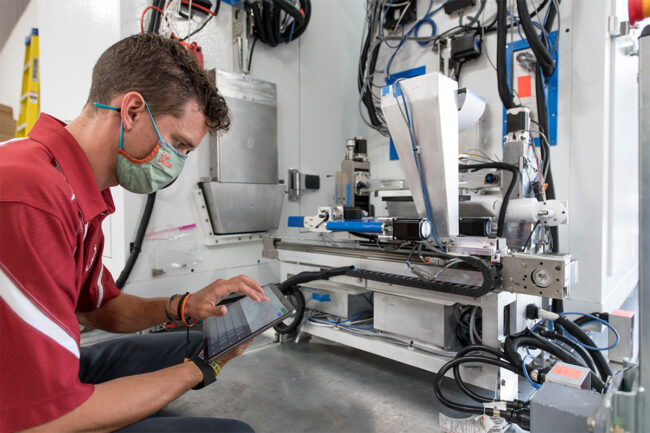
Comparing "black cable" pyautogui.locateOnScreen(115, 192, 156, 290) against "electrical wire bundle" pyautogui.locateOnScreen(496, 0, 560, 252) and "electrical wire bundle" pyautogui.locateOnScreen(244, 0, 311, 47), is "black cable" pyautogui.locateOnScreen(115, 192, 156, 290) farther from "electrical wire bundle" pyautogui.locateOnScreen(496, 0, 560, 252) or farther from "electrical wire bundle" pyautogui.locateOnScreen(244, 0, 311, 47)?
"electrical wire bundle" pyautogui.locateOnScreen(496, 0, 560, 252)

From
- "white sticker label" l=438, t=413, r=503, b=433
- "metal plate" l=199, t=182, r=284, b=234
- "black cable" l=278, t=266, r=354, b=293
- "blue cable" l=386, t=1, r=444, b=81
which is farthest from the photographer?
"blue cable" l=386, t=1, r=444, b=81

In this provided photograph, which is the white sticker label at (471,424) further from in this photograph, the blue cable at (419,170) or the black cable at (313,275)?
the black cable at (313,275)

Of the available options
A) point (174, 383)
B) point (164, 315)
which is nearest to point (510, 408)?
point (174, 383)

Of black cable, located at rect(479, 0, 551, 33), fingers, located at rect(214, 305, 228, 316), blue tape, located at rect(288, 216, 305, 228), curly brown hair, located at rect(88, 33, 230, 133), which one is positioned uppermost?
black cable, located at rect(479, 0, 551, 33)

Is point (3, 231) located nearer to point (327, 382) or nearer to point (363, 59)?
point (327, 382)

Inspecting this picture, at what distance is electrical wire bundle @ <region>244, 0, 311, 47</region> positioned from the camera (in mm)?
2316

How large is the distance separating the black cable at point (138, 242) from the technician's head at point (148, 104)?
40.7 inches

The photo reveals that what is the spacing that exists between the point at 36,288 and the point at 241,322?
1.70 ft

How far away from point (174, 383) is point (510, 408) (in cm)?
85

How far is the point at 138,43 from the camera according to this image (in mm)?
922

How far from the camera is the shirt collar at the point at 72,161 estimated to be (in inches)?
30.6

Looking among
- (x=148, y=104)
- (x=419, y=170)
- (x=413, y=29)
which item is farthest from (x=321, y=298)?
(x=413, y=29)

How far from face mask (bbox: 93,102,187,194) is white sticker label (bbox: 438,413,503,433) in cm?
107

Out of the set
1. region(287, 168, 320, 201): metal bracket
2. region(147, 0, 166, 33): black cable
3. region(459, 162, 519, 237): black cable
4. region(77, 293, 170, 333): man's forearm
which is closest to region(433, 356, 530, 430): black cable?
region(459, 162, 519, 237): black cable
